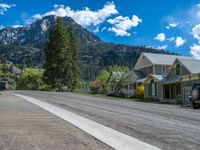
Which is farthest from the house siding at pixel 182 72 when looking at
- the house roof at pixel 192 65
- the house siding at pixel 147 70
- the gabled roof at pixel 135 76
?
the gabled roof at pixel 135 76

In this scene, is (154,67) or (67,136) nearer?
(67,136)

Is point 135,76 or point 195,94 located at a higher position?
point 135,76

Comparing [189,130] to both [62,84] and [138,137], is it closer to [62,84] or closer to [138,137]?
[138,137]

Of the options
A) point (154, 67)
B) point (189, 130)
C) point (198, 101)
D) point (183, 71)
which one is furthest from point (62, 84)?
point (189, 130)

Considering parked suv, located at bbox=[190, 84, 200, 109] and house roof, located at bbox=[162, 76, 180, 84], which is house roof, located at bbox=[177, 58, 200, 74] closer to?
house roof, located at bbox=[162, 76, 180, 84]

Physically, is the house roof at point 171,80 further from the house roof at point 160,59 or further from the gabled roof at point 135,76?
the gabled roof at point 135,76

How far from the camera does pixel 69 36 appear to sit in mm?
83812

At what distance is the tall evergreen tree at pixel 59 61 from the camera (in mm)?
76637

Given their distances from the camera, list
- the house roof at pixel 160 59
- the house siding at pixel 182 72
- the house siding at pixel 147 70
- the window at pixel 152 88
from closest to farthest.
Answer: the house siding at pixel 182 72 → the window at pixel 152 88 → the house roof at pixel 160 59 → the house siding at pixel 147 70

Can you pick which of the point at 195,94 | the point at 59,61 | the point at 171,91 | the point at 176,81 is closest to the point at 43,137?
the point at 195,94

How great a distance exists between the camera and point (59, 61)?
253 feet

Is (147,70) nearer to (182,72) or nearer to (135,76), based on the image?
(135,76)

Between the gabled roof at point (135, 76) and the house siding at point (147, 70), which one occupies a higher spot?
the house siding at point (147, 70)

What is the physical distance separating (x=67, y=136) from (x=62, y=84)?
6837 centimetres
